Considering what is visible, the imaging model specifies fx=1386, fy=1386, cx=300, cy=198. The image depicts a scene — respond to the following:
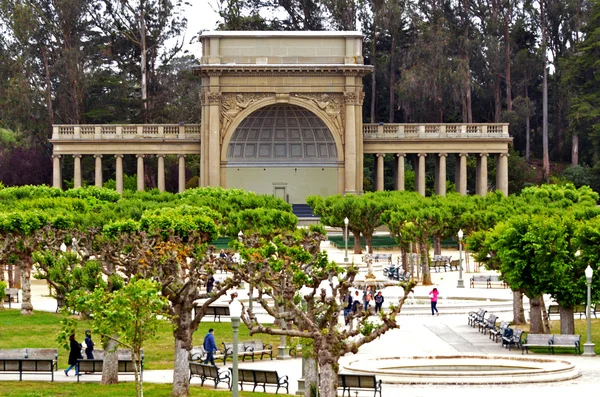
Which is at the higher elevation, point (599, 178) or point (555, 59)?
point (555, 59)

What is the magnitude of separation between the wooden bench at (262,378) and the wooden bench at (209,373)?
49 centimetres

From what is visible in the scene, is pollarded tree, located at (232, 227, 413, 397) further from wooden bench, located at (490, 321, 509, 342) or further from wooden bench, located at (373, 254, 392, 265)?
wooden bench, located at (373, 254, 392, 265)

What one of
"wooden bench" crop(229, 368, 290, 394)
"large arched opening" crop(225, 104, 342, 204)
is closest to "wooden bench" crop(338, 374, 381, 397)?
"wooden bench" crop(229, 368, 290, 394)

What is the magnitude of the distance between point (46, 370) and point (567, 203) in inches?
1787

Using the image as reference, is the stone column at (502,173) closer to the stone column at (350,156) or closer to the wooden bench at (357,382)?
the stone column at (350,156)

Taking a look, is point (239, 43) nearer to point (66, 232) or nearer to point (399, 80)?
point (399, 80)

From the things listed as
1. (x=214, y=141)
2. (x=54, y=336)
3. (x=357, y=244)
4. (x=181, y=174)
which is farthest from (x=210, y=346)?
(x=181, y=174)

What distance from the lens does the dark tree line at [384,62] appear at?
12350cm

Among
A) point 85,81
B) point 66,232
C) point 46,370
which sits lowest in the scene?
point 46,370

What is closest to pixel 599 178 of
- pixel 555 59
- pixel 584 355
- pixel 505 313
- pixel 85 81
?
pixel 555 59

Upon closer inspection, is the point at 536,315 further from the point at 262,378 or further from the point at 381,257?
the point at 381,257

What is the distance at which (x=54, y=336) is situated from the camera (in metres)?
52.9

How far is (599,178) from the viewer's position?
116812 mm

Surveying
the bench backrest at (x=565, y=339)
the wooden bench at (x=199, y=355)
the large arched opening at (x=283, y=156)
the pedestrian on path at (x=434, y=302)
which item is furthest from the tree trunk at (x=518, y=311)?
the large arched opening at (x=283, y=156)
